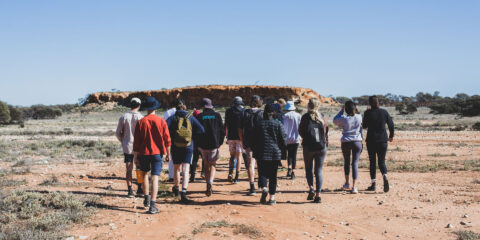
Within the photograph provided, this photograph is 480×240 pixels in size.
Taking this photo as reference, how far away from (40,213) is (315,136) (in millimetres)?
Result: 5092

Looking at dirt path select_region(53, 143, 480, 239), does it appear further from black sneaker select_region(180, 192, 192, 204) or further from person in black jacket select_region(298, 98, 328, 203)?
person in black jacket select_region(298, 98, 328, 203)

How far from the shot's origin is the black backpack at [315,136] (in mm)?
7496

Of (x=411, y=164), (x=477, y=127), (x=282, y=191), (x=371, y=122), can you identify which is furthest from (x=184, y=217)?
(x=477, y=127)

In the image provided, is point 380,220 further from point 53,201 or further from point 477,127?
point 477,127

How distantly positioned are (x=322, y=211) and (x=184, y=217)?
2460 millimetres

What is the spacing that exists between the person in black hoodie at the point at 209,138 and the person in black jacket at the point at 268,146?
3.12ft

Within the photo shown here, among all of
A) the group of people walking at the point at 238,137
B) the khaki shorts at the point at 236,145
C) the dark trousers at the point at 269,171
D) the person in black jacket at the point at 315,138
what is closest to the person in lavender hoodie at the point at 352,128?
the group of people walking at the point at 238,137

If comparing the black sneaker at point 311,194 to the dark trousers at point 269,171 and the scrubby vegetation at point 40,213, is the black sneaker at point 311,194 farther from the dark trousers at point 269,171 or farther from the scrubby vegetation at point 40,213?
the scrubby vegetation at point 40,213

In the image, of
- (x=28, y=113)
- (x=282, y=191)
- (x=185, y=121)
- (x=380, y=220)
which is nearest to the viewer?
(x=380, y=220)

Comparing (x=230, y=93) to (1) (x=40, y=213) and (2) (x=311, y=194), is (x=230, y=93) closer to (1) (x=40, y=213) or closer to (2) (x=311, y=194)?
(2) (x=311, y=194)

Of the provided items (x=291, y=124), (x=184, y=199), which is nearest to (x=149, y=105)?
(x=184, y=199)

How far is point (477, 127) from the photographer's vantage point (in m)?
26.4

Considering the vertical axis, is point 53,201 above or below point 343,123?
below

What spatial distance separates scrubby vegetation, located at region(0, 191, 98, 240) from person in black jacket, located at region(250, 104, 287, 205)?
314 centimetres
